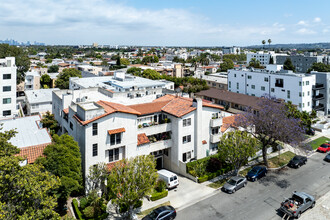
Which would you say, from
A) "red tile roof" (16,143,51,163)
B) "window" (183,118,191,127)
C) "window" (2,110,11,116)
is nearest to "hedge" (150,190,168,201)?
"window" (183,118,191,127)

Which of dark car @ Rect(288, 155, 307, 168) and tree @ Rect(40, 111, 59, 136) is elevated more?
tree @ Rect(40, 111, 59, 136)

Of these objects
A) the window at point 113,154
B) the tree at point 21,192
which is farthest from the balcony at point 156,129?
the tree at point 21,192

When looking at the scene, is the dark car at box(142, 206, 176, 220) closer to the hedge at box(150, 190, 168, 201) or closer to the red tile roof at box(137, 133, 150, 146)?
the hedge at box(150, 190, 168, 201)

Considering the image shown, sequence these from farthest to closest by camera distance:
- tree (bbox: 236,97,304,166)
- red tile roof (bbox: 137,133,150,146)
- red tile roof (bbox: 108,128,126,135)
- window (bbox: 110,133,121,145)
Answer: tree (bbox: 236,97,304,166)
red tile roof (bbox: 137,133,150,146)
window (bbox: 110,133,121,145)
red tile roof (bbox: 108,128,126,135)

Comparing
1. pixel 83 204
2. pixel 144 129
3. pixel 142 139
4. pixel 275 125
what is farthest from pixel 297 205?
pixel 83 204

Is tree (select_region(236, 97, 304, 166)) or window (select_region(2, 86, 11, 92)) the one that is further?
window (select_region(2, 86, 11, 92))

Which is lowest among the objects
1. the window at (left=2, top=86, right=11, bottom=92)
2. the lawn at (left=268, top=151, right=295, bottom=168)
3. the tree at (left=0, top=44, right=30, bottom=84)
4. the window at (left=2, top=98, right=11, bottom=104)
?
the lawn at (left=268, top=151, right=295, bottom=168)

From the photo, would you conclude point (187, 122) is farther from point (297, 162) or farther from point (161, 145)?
point (297, 162)
